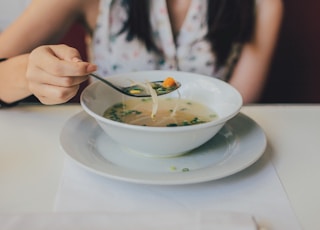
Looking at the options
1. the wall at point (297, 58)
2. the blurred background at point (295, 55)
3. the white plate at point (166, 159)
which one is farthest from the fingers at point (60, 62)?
the wall at point (297, 58)

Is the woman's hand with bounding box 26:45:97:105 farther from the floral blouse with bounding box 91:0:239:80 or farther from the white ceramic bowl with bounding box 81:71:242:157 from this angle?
the floral blouse with bounding box 91:0:239:80

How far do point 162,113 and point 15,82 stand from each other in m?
0.30

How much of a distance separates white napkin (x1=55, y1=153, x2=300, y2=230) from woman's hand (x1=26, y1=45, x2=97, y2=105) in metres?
0.13

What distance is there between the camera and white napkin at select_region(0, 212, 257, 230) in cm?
58

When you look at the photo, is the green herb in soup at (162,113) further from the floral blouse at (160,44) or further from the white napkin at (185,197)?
the floral blouse at (160,44)

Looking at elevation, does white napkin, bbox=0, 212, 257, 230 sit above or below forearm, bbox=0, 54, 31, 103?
above

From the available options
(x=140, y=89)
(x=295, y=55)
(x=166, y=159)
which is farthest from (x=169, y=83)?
(x=295, y=55)

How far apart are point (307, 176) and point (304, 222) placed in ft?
0.39

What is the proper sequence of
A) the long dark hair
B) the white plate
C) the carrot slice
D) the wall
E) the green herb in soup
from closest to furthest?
the white plate → the green herb in soup → the carrot slice → the long dark hair → the wall

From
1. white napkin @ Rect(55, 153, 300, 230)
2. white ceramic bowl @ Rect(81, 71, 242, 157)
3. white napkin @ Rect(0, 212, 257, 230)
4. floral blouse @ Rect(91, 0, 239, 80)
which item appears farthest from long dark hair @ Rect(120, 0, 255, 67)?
white napkin @ Rect(0, 212, 257, 230)

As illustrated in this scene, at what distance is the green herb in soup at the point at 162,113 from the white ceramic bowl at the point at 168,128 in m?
0.01

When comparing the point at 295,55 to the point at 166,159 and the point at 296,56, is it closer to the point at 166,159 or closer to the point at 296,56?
the point at 296,56

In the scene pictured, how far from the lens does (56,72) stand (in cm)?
76

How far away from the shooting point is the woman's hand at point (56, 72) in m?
0.75
